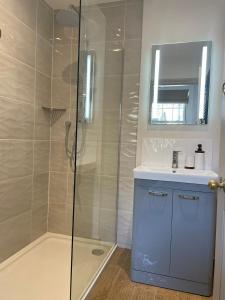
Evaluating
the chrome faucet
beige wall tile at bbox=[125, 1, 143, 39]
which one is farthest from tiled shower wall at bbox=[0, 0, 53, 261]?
the chrome faucet

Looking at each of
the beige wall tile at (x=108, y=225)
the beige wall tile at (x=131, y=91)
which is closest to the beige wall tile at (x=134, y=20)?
the beige wall tile at (x=131, y=91)

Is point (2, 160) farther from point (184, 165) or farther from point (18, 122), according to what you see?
point (184, 165)

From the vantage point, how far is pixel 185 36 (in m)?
2.14

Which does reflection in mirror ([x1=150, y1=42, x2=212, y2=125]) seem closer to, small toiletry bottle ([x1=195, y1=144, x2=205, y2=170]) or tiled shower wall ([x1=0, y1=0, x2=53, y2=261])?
small toiletry bottle ([x1=195, y1=144, x2=205, y2=170])

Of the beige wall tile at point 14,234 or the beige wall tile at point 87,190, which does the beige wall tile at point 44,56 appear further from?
the beige wall tile at point 14,234

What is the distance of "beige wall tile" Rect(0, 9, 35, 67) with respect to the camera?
1838 millimetres

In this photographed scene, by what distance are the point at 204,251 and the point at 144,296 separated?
54 centimetres

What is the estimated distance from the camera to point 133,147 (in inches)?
91.2

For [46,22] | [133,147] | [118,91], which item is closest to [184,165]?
[133,147]

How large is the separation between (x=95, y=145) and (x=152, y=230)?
80cm

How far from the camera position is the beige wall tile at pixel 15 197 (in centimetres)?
193

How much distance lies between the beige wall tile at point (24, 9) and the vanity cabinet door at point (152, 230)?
5.71ft

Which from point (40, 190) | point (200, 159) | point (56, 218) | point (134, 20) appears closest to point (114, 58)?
point (134, 20)

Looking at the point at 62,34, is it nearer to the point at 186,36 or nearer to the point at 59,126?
the point at 59,126
